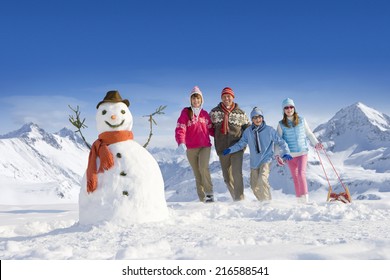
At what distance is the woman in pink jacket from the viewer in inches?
328

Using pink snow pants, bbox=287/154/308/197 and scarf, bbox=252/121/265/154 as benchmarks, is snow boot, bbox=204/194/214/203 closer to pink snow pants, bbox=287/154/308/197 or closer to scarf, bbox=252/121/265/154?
scarf, bbox=252/121/265/154

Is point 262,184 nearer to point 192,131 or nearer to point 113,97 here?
point 192,131

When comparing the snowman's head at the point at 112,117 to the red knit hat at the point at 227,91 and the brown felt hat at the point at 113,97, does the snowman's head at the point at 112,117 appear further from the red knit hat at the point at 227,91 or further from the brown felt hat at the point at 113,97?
the red knit hat at the point at 227,91

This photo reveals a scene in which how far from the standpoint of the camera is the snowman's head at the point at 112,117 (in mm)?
6094

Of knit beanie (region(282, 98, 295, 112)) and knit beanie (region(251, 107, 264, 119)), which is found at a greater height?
knit beanie (region(282, 98, 295, 112))

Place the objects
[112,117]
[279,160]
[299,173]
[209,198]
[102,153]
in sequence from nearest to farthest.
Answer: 1. [102,153]
2. [112,117]
3. [279,160]
4. [299,173]
5. [209,198]

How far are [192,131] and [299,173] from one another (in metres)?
2.06

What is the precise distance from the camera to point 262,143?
26.9 ft

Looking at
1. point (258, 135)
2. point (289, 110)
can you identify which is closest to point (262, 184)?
point (258, 135)

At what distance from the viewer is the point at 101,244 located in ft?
14.8

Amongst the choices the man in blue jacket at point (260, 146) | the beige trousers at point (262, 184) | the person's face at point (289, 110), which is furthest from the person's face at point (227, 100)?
the beige trousers at point (262, 184)

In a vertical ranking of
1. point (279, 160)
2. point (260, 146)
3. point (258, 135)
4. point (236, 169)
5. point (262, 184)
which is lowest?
point (262, 184)

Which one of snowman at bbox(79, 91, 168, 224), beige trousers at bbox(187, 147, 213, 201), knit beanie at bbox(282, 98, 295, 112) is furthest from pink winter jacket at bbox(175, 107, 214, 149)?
snowman at bbox(79, 91, 168, 224)
